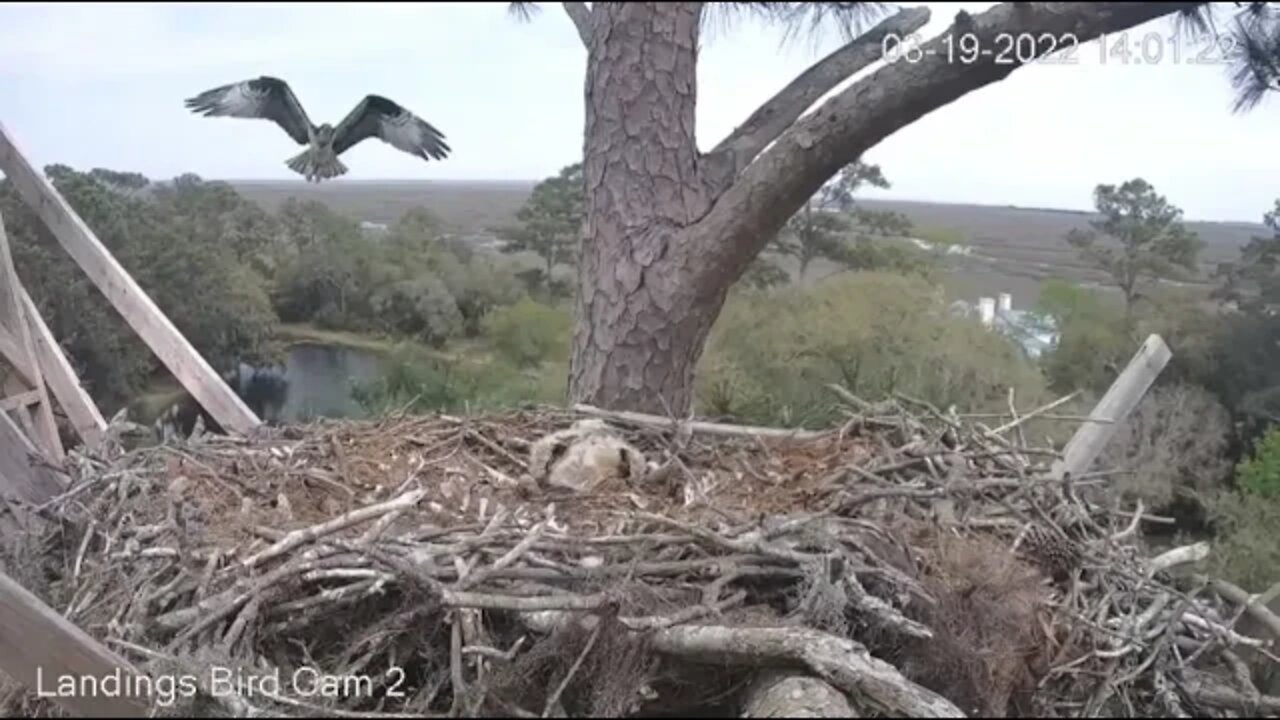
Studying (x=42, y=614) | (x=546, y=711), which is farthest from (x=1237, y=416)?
(x=42, y=614)

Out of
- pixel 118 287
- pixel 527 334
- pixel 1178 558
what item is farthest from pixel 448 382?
pixel 1178 558

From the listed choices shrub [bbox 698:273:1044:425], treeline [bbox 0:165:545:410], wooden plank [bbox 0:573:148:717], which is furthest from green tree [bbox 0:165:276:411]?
wooden plank [bbox 0:573:148:717]

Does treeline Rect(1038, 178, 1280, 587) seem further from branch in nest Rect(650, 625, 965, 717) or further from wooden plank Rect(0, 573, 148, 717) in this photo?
wooden plank Rect(0, 573, 148, 717)

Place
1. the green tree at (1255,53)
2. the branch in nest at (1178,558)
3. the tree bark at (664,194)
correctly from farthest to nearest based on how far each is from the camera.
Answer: the tree bark at (664,194), the green tree at (1255,53), the branch in nest at (1178,558)

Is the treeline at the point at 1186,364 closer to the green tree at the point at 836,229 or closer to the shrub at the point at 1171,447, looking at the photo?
the shrub at the point at 1171,447

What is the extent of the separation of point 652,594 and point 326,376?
1.24 meters

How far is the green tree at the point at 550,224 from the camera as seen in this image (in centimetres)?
201

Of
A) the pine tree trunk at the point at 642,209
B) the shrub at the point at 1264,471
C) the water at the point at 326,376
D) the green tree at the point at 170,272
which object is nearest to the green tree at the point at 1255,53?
the shrub at the point at 1264,471

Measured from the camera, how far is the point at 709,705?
0.89 meters

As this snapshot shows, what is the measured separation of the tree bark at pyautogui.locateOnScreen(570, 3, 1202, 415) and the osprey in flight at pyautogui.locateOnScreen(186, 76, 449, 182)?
0.33m

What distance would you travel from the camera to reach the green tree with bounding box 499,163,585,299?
201 centimetres

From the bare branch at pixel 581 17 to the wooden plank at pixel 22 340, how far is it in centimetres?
97

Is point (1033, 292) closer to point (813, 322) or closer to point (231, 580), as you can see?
point (813, 322)

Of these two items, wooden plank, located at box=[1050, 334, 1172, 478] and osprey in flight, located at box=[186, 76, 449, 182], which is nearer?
wooden plank, located at box=[1050, 334, 1172, 478]
